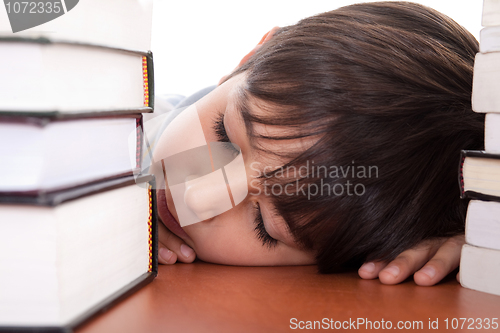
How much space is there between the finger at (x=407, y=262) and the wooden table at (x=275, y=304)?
0.04 ft

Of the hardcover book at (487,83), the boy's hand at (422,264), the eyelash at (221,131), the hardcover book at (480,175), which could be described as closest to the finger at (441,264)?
the boy's hand at (422,264)

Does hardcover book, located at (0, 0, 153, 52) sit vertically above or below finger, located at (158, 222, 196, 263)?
above

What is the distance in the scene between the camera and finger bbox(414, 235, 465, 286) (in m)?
0.48

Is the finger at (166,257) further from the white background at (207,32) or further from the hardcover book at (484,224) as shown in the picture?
the white background at (207,32)

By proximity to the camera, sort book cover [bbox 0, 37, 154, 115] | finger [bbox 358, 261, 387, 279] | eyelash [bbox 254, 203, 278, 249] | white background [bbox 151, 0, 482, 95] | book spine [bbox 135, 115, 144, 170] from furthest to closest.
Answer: white background [bbox 151, 0, 482, 95], eyelash [bbox 254, 203, 278, 249], finger [bbox 358, 261, 387, 279], book spine [bbox 135, 115, 144, 170], book cover [bbox 0, 37, 154, 115]

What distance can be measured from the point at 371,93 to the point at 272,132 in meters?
0.15

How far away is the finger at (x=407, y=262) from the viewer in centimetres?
48

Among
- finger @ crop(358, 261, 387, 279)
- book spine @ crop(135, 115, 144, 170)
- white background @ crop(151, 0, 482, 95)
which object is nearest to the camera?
book spine @ crop(135, 115, 144, 170)

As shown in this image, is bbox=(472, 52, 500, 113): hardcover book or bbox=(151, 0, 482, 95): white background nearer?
bbox=(472, 52, 500, 113): hardcover book

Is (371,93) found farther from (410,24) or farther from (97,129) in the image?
(97,129)

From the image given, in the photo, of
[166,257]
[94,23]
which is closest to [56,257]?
[94,23]

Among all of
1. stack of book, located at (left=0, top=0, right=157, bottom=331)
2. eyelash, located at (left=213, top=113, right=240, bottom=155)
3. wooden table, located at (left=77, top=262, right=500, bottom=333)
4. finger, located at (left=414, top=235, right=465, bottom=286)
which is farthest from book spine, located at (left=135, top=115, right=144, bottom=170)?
finger, located at (left=414, top=235, right=465, bottom=286)

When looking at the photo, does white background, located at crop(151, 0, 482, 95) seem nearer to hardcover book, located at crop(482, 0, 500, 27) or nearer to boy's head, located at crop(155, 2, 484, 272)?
boy's head, located at crop(155, 2, 484, 272)

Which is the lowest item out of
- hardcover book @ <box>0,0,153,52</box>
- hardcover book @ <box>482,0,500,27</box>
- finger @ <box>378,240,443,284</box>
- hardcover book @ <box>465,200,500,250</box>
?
finger @ <box>378,240,443,284</box>
